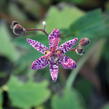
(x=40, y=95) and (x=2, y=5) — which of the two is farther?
(x=2, y=5)

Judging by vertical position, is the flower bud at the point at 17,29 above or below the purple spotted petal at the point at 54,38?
above

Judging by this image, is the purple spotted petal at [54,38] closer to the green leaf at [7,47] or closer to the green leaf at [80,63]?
the green leaf at [80,63]

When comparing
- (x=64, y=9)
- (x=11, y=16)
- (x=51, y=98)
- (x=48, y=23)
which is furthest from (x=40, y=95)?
(x=11, y=16)

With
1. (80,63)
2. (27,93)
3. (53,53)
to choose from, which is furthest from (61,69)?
(53,53)

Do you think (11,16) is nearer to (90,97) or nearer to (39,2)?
(39,2)

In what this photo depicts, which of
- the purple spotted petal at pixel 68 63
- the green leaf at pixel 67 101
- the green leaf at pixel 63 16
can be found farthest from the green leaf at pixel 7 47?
the purple spotted petal at pixel 68 63

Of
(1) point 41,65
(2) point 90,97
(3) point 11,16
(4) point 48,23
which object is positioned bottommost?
(2) point 90,97
